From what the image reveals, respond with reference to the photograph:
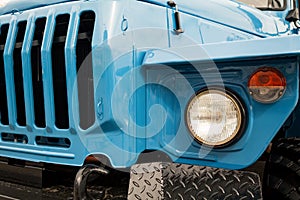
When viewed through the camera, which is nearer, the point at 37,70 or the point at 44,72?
the point at 44,72

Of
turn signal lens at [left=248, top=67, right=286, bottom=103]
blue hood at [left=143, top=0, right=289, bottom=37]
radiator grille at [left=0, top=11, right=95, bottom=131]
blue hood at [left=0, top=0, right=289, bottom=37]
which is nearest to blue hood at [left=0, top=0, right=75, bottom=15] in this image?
blue hood at [left=0, top=0, right=289, bottom=37]

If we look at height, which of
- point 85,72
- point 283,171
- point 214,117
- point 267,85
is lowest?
point 283,171

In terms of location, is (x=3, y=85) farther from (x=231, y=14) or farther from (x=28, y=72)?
(x=231, y=14)

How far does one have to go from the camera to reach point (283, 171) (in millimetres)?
1690

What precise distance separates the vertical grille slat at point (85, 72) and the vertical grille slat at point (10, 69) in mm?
464

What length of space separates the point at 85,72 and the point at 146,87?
321 millimetres

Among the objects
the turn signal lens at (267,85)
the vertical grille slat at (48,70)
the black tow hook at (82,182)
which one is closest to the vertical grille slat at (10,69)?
the vertical grille slat at (48,70)

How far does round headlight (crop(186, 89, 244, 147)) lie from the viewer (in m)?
1.61

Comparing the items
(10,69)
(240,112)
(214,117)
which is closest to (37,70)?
(10,69)

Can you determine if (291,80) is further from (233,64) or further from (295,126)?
(295,126)

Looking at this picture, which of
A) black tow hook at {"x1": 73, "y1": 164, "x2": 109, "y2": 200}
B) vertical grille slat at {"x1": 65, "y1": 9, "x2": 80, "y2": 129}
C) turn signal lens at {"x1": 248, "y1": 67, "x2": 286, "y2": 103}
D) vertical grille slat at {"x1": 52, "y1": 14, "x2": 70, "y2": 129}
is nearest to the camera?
turn signal lens at {"x1": 248, "y1": 67, "x2": 286, "y2": 103}

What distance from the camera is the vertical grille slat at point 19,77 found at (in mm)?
2141

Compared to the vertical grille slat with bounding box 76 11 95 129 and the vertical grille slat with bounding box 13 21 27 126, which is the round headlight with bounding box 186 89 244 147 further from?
the vertical grille slat with bounding box 13 21 27 126

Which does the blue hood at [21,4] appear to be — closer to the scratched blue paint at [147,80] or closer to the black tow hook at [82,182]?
the scratched blue paint at [147,80]
